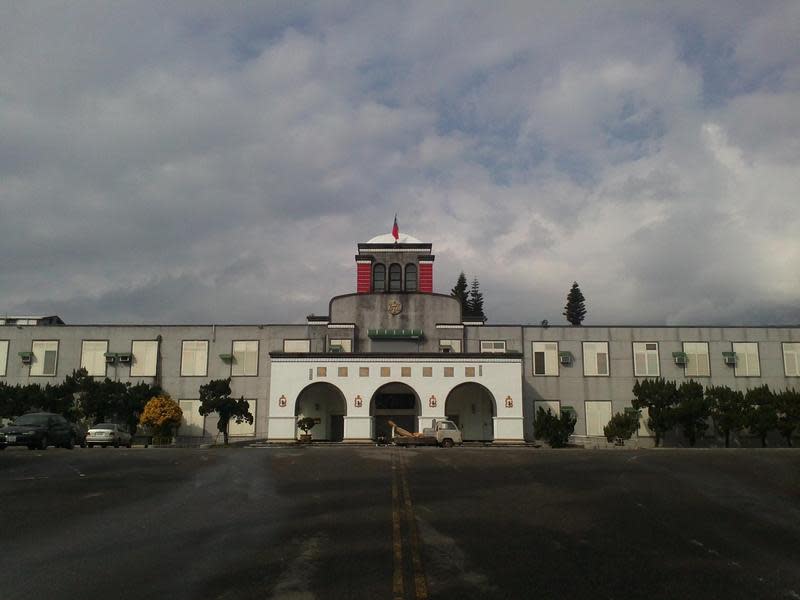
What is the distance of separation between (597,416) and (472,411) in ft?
31.3

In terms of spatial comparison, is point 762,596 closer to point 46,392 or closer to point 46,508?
point 46,508

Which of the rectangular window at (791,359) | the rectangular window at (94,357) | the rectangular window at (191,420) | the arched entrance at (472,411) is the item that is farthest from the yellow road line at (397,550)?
the rectangular window at (791,359)

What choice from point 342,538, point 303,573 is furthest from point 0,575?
point 342,538

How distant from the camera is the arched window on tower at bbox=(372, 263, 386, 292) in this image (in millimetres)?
57719

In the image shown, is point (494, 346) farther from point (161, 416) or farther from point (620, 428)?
point (161, 416)

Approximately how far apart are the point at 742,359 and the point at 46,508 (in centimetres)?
5074

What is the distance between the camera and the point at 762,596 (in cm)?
989

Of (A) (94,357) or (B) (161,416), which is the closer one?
(B) (161,416)

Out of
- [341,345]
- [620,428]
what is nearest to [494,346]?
[620,428]

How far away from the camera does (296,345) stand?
54000 mm

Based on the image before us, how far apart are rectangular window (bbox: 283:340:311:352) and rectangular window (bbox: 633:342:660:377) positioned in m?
24.8

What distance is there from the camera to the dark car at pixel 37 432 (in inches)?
1233

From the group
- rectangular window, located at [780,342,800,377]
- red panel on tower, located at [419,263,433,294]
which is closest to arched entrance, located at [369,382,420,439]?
red panel on tower, located at [419,263,433,294]

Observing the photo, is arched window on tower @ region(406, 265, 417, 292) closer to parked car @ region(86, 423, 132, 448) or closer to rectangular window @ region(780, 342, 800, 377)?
parked car @ region(86, 423, 132, 448)
